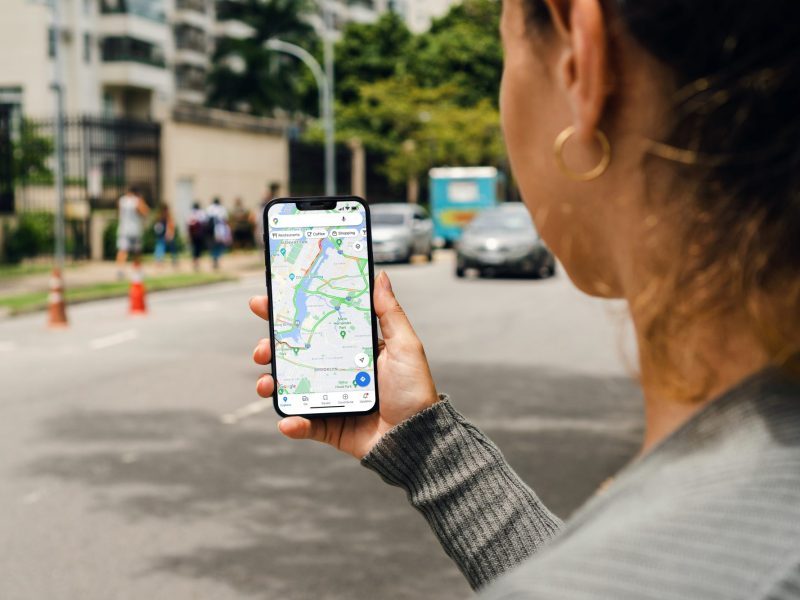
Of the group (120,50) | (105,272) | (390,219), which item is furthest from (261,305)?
(120,50)

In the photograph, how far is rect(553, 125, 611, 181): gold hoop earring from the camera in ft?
3.26

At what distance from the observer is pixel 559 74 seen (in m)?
1.03

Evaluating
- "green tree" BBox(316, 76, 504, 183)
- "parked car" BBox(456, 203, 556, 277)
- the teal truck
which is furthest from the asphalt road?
"green tree" BBox(316, 76, 504, 183)

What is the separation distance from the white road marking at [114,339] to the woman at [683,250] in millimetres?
12495

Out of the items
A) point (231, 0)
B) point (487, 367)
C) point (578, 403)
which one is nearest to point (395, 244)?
point (487, 367)

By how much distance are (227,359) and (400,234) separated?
1730 cm

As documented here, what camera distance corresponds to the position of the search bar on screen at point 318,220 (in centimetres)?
204

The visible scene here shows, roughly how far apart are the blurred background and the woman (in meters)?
0.13

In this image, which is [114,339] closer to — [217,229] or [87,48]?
[217,229]

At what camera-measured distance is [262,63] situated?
63.7 meters

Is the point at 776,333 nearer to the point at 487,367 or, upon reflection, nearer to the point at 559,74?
the point at 559,74

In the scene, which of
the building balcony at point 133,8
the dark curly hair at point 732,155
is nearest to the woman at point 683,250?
the dark curly hair at point 732,155

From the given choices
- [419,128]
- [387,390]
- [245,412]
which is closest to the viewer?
[387,390]

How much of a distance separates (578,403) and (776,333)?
8862mm
